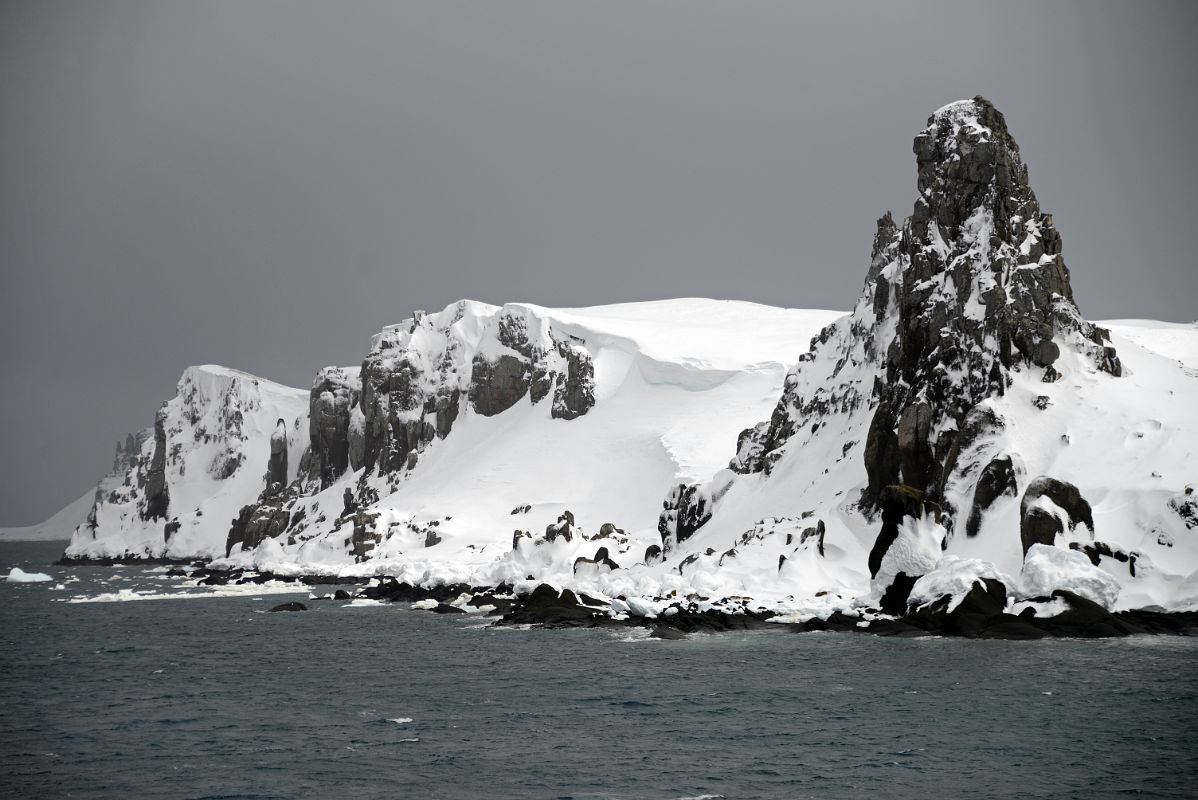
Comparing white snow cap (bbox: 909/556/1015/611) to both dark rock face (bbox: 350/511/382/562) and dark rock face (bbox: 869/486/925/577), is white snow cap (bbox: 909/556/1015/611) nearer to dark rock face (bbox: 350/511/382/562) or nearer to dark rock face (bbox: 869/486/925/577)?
dark rock face (bbox: 869/486/925/577)

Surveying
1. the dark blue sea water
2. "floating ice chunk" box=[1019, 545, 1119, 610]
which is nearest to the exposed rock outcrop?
"floating ice chunk" box=[1019, 545, 1119, 610]

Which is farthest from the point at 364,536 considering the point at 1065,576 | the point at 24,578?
the point at 1065,576

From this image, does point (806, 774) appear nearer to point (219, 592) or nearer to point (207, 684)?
point (207, 684)

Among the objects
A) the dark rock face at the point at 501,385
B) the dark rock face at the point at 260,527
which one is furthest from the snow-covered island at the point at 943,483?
the dark rock face at the point at 501,385

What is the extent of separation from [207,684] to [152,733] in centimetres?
1292

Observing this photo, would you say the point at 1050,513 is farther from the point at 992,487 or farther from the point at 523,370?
the point at 523,370

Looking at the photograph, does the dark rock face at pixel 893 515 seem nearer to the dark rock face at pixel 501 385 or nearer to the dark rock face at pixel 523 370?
the dark rock face at pixel 523 370

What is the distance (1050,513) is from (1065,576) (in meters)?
6.86

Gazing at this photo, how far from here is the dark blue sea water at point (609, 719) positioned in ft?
107

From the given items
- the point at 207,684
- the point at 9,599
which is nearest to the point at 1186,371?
the point at 207,684

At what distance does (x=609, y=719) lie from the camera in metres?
42.6

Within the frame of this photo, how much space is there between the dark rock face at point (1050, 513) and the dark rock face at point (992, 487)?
4.38 meters

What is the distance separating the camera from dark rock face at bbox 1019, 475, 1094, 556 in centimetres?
6806

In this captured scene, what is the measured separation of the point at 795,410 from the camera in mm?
114438
